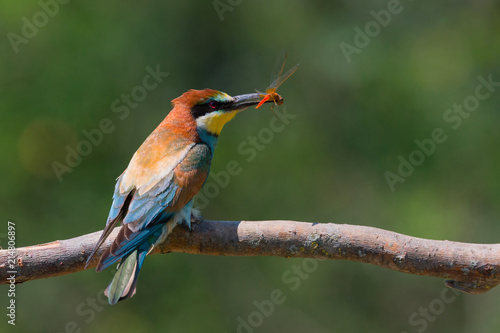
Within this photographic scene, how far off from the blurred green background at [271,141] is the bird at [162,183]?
6.21 ft

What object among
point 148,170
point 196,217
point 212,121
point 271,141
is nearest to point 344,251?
point 196,217

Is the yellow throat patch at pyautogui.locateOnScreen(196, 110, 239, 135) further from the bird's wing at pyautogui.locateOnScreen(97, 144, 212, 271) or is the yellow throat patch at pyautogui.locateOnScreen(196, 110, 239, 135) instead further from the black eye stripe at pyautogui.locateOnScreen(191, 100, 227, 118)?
the bird's wing at pyautogui.locateOnScreen(97, 144, 212, 271)

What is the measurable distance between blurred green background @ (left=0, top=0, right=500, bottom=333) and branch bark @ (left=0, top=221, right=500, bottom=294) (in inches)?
96.3

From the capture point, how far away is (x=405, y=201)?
539 centimetres

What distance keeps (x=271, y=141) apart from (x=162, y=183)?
2.68 meters

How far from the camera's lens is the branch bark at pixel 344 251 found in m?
2.46

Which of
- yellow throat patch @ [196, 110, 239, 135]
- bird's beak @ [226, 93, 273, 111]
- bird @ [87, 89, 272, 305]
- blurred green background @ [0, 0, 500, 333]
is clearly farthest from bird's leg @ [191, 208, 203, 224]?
blurred green background @ [0, 0, 500, 333]

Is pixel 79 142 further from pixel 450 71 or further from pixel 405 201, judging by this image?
pixel 450 71

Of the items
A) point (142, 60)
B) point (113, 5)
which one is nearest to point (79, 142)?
point (142, 60)

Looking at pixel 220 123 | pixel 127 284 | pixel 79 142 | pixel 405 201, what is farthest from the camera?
pixel 405 201

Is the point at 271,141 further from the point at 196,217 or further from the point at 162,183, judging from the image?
the point at 196,217

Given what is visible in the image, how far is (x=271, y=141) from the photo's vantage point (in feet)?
18.0

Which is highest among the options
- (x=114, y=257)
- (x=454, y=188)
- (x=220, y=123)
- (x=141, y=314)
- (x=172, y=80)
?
(x=172, y=80)

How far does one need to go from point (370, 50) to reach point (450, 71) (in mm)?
699
